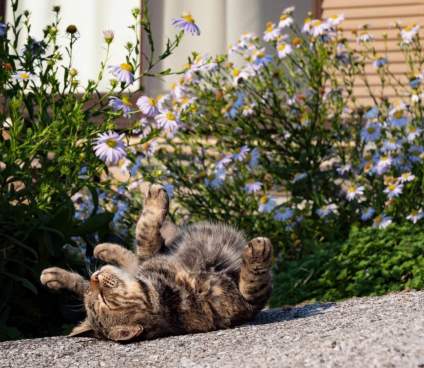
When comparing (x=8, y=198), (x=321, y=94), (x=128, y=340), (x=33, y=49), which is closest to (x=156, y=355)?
(x=128, y=340)

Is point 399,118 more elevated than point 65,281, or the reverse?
point 399,118

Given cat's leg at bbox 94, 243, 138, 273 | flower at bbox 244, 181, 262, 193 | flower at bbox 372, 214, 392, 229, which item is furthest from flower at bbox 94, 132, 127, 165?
flower at bbox 372, 214, 392, 229

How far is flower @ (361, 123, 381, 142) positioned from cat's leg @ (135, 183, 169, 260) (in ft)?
7.92

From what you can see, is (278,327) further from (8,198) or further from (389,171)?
(389,171)

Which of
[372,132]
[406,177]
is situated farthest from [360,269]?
[372,132]

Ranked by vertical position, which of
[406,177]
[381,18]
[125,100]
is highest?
[381,18]

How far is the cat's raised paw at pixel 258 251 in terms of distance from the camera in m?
3.93

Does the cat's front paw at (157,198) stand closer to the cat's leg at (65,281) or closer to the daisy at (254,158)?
the cat's leg at (65,281)

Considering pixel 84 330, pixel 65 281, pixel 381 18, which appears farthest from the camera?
pixel 381 18

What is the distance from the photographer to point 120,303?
3.82 m

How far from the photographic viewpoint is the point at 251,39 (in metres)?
6.93

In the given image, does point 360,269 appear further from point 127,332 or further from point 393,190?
point 127,332

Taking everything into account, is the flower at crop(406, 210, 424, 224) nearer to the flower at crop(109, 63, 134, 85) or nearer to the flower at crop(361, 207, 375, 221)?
the flower at crop(361, 207, 375, 221)

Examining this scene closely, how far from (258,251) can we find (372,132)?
2.80 metres
